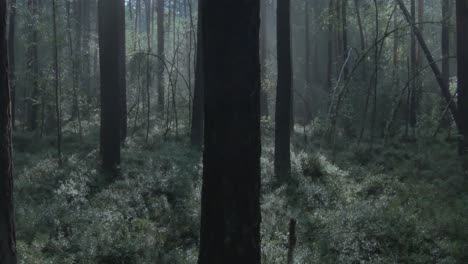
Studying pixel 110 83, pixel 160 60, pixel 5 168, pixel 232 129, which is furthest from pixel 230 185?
pixel 160 60

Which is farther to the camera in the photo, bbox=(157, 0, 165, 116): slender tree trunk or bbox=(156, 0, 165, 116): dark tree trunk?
bbox=(156, 0, 165, 116): dark tree trunk

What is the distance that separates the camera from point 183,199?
Result: 1154 cm

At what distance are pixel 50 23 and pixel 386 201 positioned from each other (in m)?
20.2

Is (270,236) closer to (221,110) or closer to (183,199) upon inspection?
(183,199)

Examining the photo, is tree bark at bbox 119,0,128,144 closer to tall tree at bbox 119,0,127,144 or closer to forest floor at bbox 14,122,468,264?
tall tree at bbox 119,0,127,144

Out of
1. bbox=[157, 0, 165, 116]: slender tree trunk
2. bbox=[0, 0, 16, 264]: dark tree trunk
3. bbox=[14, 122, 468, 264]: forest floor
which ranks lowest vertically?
bbox=[14, 122, 468, 264]: forest floor

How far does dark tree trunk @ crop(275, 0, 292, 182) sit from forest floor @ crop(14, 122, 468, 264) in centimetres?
71

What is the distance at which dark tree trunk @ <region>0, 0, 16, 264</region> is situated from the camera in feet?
16.7

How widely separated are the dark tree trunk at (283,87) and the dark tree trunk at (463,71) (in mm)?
4612

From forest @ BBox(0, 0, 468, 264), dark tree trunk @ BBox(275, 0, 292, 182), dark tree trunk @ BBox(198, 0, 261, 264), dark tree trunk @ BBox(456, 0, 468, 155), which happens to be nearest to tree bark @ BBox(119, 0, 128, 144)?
forest @ BBox(0, 0, 468, 264)

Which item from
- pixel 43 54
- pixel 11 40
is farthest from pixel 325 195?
pixel 43 54

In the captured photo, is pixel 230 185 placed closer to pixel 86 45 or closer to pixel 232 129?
pixel 232 129

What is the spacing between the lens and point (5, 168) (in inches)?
202

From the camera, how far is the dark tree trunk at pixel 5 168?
16.7 feet
